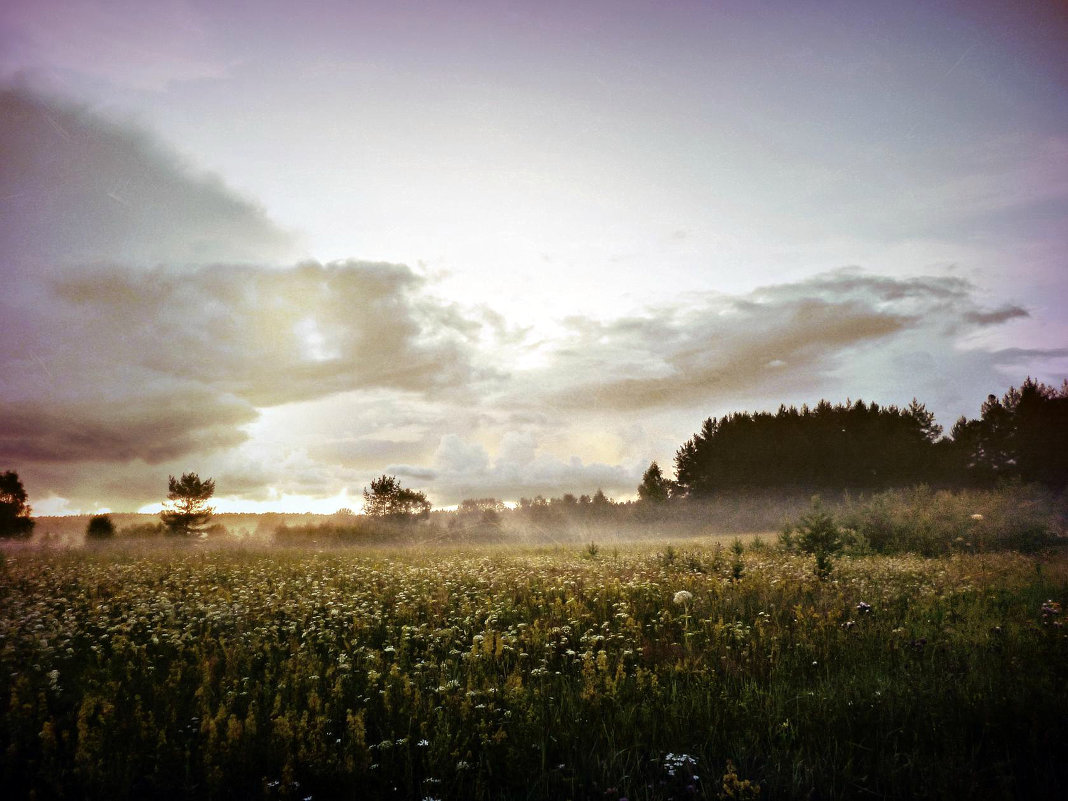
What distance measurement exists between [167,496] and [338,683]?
42334 millimetres

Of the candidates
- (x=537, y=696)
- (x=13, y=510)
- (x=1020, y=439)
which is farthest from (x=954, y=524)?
(x=13, y=510)

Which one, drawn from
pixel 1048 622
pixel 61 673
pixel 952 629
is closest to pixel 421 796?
pixel 61 673

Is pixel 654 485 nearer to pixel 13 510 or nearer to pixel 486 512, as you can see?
pixel 486 512

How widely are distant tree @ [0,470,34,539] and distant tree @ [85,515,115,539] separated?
2706 millimetres

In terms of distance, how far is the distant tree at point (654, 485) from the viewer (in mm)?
65438

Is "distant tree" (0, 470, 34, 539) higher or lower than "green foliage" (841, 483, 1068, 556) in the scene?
higher

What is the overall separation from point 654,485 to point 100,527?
54677 millimetres

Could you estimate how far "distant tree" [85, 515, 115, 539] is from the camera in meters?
31.9

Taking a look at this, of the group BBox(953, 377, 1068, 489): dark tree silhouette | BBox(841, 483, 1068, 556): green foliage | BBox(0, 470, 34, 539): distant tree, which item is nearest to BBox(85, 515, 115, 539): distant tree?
BBox(0, 470, 34, 539): distant tree

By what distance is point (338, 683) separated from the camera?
4.85 m

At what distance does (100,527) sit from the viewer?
3250 centimetres

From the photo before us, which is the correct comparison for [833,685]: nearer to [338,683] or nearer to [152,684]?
[338,683]

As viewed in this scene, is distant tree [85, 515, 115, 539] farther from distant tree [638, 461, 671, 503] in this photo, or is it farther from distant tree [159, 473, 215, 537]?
distant tree [638, 461, 671, 503]

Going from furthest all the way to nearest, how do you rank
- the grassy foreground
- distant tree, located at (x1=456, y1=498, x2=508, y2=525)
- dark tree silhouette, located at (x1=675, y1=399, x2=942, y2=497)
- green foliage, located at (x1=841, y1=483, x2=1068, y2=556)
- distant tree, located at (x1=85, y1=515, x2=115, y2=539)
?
dark tree silhouette, located at (x1=675, y1=399, x2=942, y2=497) → distant tree, located at (x1=456, y1=498, x2=508, y2=525) → distant tree, located at (x1=85, y1=515, x2=115, y2=539) → green foliage, located at (x1=841, y1=483, x2=1068, y2=556) → the grassy foreground
